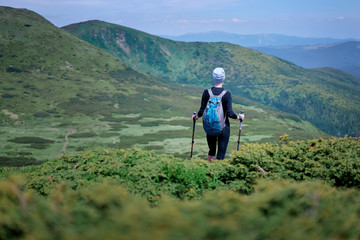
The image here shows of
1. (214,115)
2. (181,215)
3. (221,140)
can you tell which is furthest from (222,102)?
(181,215)

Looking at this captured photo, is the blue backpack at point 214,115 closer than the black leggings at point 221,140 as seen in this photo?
Yes

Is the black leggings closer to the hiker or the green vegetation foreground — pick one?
the hiker

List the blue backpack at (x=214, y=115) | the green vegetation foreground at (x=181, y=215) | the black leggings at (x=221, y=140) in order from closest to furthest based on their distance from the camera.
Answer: the green vegetation foreground at (x=181, y=215)
the blue backpack at (x=214, y=115)
the black leggings at (x=221, y=140)

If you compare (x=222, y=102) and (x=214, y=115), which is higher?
(x=222, y=102)

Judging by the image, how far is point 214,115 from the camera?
1243 centimetres

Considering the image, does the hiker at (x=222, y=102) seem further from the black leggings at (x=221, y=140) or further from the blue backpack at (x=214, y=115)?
the blue backpack at (x=214, y=115)

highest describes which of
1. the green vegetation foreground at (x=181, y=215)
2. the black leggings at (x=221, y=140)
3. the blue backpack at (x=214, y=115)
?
the blue backpack at (x=214, y=115)

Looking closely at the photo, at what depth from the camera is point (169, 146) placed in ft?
481

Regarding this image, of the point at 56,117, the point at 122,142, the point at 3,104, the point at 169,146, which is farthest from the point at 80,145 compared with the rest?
the point at 3,104

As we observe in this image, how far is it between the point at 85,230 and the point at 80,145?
140 meters

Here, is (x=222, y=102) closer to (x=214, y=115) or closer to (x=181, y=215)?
(x=214, y=115)

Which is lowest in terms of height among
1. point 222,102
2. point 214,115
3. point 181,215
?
point 181,215

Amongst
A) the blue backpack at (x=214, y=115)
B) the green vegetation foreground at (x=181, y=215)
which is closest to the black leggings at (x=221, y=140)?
the blue backpack at (x=214, y=115)

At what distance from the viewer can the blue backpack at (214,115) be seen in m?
12.4
